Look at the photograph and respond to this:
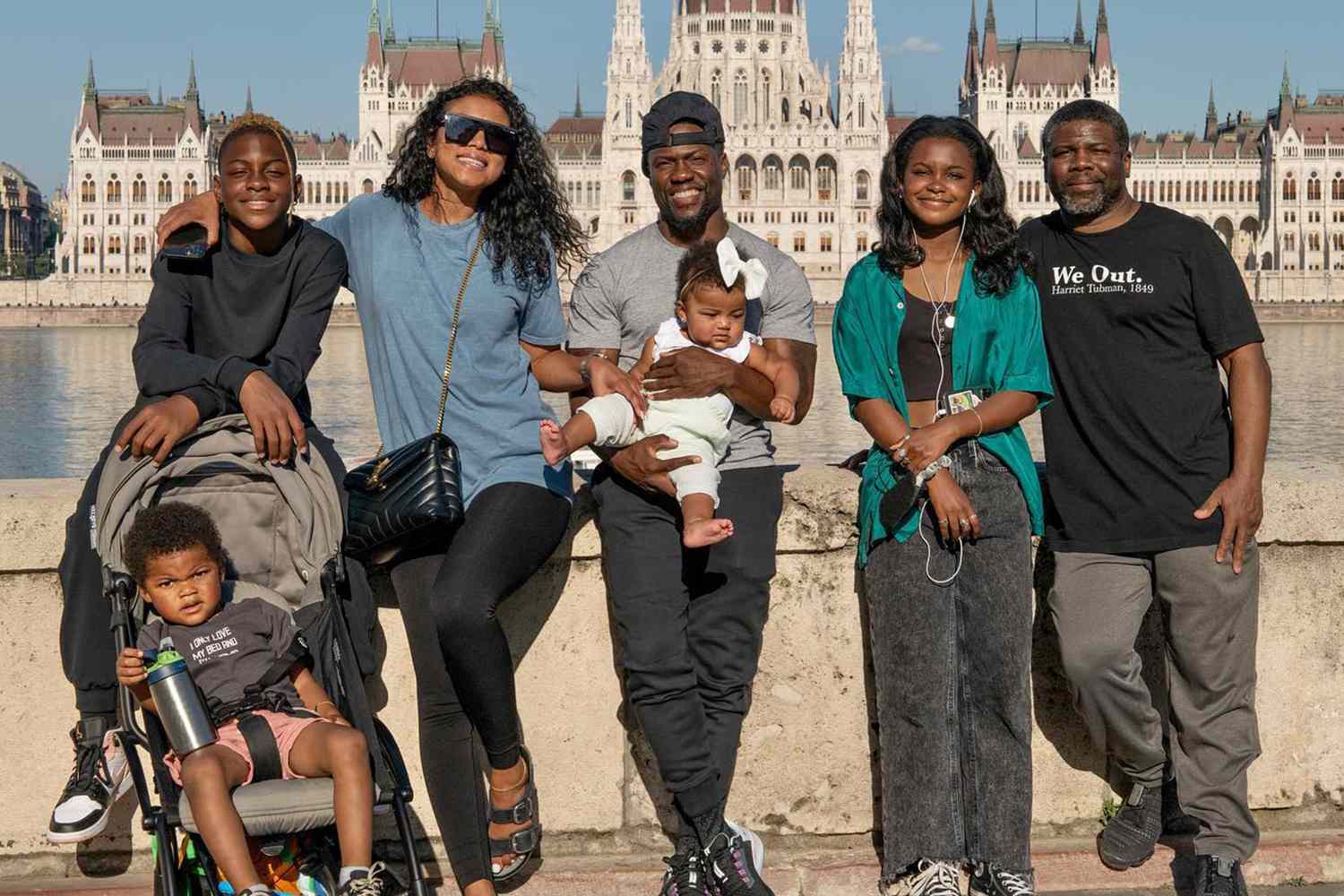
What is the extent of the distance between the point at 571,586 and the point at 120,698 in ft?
3.25

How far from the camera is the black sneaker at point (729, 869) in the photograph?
3.09 meters

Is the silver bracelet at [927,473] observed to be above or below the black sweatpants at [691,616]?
above

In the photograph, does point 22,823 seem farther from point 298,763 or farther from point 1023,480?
point 1023,480

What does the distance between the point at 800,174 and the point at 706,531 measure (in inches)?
2822

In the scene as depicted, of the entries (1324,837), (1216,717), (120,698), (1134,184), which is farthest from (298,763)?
(1134,184)

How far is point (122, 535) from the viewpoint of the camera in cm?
279

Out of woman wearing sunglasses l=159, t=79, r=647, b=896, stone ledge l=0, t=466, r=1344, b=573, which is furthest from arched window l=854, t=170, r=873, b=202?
woman wearing sunglasses l=159, t=79, r=647, b=896

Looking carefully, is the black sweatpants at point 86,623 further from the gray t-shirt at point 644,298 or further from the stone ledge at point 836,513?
the gray t-shirt at point 644,298

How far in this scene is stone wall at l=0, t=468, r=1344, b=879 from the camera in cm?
342

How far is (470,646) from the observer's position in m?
2.92

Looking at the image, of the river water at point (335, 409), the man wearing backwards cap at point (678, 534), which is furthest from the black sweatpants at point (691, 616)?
the river water at point (335, 409)

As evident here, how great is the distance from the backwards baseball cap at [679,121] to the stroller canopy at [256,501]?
95 cm

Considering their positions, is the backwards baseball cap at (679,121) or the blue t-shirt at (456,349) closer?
the blue t-shirt at (456,349)

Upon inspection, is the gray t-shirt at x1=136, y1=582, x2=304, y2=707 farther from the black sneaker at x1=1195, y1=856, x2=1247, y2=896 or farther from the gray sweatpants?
the black sneaker at x1=1195, y1=856, x2=1247, y2=896
